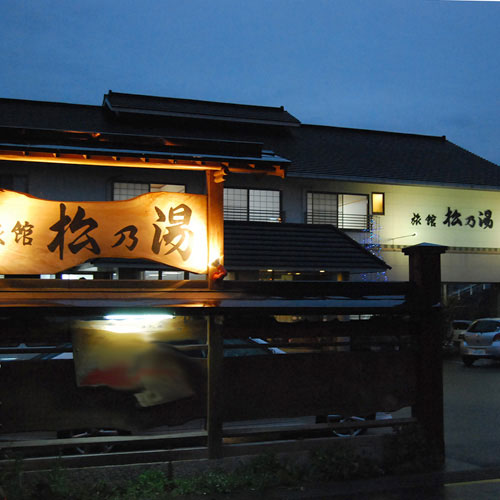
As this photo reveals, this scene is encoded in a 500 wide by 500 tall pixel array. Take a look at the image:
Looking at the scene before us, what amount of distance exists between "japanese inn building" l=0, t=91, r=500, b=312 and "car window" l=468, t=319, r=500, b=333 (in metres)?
3.99

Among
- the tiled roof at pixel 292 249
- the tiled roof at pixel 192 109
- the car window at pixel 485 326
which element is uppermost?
the tiled roof at pixel 192 109

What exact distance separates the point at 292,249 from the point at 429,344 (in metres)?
13.0

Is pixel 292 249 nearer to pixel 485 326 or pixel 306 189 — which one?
pixel 306 189

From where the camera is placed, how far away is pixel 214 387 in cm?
703

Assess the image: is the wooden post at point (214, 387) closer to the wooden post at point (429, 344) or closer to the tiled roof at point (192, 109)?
the wooden post at point (429, 344)

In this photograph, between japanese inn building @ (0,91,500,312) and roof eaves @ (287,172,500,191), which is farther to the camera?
roof eaves @ (287,172,500,191)

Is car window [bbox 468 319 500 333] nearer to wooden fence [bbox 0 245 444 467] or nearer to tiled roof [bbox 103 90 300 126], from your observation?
tiled roof [bbox 103 90 300 126]

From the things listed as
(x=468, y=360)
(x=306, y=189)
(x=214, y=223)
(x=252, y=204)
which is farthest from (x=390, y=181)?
(x=214, y=223)

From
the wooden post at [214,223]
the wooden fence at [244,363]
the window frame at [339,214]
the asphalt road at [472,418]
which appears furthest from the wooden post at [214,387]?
the window frame at [339,214]

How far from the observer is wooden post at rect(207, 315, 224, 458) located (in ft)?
23.1

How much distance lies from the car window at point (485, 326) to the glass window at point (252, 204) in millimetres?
8399

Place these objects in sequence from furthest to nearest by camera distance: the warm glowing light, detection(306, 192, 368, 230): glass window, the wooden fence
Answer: the warm glowing light < detection(306, 192, 368, 230): glass window < the wooden fence

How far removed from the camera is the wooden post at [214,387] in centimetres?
703

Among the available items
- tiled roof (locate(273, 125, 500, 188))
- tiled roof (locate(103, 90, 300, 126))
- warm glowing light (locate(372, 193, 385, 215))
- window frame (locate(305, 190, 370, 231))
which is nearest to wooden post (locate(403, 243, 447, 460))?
tiled roof (locate(273, 125, 500, 188))
